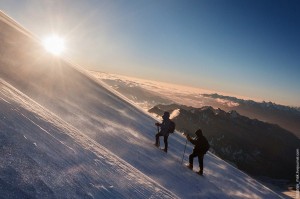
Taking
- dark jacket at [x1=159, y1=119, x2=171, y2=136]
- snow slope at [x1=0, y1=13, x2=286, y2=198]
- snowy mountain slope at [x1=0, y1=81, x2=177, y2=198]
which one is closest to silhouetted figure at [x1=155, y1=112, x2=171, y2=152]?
dark jacket at [x1=159, y1=119, x2=171, y2=136]

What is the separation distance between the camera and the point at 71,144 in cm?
795

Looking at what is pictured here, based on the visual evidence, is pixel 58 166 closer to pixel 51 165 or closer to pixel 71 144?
Result: pixel 51 165

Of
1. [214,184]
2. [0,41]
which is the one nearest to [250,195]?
[214,184]

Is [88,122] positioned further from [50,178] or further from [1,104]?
[50,178]

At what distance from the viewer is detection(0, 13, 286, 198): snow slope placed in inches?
224

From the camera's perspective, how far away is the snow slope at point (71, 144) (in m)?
5.68

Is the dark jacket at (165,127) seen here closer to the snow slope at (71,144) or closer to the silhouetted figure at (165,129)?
the silhouetted figure at (165,129)

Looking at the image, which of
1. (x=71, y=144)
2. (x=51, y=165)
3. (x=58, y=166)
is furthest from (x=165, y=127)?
(x=51, y=165)

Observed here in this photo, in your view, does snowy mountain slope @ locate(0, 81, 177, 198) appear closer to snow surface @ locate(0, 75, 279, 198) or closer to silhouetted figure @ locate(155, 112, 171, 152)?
snow surface @ locate(0, 75, 279, 198)

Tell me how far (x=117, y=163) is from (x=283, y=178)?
212m

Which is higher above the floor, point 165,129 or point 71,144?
point 71,144

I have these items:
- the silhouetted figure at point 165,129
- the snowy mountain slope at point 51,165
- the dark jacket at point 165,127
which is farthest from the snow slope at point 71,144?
the dark jacket at point 165,127

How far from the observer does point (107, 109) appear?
21797 mm

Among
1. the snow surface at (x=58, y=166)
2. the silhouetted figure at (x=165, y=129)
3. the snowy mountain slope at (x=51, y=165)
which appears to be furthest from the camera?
the silhouetted figure at (x=165, y=129)
